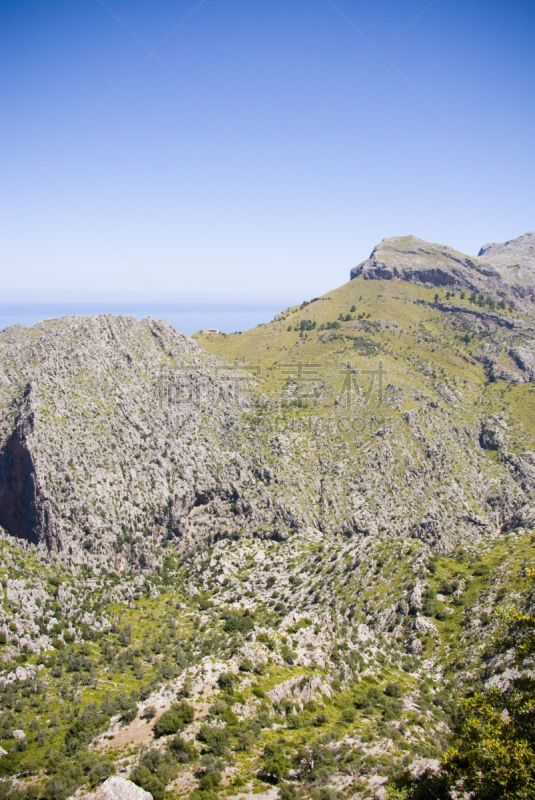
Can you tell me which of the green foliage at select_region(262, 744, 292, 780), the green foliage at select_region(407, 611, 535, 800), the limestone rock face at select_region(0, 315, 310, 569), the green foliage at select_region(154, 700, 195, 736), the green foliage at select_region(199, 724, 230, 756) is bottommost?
the green foliage at select_region(262, 744, 292, 780)

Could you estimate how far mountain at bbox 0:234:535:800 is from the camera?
5862 centimetres

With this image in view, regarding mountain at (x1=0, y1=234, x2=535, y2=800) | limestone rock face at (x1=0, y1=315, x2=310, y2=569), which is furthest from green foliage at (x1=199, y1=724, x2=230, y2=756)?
limestone rock face at (x1=0, y1=315, x2=310, y2=569)

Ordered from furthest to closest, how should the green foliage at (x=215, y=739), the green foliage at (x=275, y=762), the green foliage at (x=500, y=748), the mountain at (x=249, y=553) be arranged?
the mountain at (x=249, y=553), the green foliage at (x=215, y=739), the green foliage at (x=275, y=762), the green foliage at (x=500, y=748)

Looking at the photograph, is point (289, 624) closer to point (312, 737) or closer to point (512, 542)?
point (312, 737)

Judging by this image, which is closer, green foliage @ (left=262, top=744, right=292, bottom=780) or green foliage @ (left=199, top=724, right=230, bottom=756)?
green foliage @ (left=262, top=744, right=292, bottom=780)

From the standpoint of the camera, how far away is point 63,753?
192 feet

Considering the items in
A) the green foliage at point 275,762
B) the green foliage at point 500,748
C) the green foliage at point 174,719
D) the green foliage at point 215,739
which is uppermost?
the green foliage at point 500,748

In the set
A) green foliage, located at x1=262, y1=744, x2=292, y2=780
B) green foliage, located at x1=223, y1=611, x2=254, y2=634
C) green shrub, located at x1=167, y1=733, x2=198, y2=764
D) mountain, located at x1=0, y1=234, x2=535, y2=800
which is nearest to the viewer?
green foliage, located at x1=262, y1=744, x2=292, y2=780

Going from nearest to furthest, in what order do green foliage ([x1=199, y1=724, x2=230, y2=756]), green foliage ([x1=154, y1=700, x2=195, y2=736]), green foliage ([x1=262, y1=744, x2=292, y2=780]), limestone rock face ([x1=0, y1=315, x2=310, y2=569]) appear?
green foliage ([x1=262, y1=744, x2=292, y2=780]) < green foliage ([x1=199, y1=724, x2=230, y2=756]) < green foliage ([x1=154, y1=700, x2=195, y2=736]) < limestone rock face ([x1=0, y1=315, x2=310, y2=569])

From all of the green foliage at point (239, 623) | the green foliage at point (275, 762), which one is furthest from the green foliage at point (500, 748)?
the green foliage at point (239, 623)

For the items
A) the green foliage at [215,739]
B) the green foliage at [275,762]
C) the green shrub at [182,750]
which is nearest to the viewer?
the green foliage at [275,762]

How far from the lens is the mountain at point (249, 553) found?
58.6 meters

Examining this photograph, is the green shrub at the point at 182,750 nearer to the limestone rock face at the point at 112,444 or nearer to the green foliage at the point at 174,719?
the green foliage at the point at 174,719

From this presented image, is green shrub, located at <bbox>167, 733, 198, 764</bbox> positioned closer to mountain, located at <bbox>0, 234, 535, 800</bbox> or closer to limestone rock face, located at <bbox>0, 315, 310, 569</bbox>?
mountain, located at <bbox>0, 234, 535, 800</bbox>
